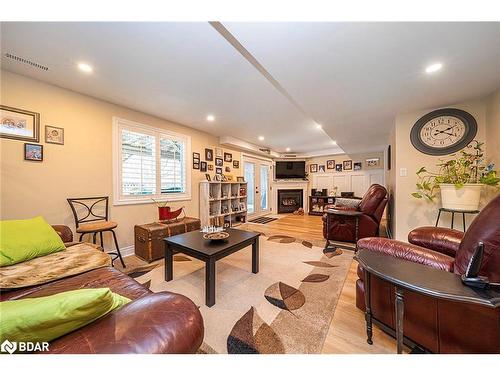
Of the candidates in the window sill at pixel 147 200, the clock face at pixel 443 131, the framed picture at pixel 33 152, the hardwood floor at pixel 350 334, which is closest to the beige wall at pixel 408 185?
the clock face at pixel 443 131

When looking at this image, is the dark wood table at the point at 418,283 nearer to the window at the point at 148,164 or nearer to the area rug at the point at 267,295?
the area rug at the point at 267,295

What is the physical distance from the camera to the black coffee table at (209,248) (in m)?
1.70

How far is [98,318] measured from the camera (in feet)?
2.46

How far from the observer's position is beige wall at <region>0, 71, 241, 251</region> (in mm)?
2096

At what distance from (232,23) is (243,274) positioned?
2.35 metres

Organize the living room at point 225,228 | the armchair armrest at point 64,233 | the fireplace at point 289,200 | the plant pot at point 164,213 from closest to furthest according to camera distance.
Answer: the living room at point 225,228
the armchair armrest at point 64,233
the plant pot at point 164,213
the fireplace at point 289,200

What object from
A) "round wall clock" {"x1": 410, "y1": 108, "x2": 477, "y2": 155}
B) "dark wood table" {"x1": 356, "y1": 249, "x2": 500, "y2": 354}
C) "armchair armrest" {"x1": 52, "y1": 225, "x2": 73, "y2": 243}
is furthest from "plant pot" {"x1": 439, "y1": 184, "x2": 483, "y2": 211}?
"armchair armrest" {"x1": 52, "y1": 225, "x2": 73, "y2": 243}

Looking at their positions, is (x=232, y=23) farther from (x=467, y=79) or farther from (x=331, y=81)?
(x=467, y=79)

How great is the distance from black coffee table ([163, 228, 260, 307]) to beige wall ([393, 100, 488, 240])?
2405 mm

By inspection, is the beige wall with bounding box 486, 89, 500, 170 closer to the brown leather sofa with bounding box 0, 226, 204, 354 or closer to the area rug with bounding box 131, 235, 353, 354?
the area rug with bounding box 131, 235, 353, 354

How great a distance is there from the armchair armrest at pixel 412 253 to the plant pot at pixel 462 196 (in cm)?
154

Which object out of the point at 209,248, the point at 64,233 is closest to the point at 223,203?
the point at 209,248

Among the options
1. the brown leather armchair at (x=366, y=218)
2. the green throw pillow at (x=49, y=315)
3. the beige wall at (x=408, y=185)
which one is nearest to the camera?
the green throw pillow at (x=49, y=315)
